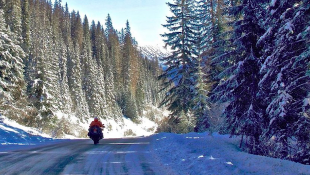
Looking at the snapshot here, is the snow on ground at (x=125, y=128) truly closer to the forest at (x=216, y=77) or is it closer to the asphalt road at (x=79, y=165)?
the forest at (x=216, y=77)

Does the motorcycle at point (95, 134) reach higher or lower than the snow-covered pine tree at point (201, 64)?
lower

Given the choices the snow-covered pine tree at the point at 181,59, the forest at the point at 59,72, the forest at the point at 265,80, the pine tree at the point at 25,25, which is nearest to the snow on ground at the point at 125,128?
the forest at the point at 59,72

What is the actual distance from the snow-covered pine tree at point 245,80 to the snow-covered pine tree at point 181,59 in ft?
39.7

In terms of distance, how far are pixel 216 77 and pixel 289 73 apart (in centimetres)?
466

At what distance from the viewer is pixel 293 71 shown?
11250 millimetres

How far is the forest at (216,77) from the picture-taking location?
434 inches

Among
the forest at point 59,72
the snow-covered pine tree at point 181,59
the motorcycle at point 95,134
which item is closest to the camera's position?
the motorcycle at point 95,134

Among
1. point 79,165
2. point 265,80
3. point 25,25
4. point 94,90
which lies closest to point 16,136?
point 79,165

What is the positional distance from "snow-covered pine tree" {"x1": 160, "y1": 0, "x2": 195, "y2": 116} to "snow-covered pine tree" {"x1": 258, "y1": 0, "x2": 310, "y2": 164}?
604 inches

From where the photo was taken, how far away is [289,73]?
11156mm

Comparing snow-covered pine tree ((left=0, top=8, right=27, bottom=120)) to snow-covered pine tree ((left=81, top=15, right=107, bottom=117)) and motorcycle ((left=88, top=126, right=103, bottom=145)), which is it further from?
snow-covered pine tree ((left=81, top=15, right=107, bottom=117))

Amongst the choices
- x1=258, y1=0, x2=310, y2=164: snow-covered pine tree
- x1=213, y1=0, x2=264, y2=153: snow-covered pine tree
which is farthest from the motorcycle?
x1=258, y1=0, x2=310, y2=164: snow-covered pine tree

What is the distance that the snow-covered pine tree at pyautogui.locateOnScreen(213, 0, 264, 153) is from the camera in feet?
46.5

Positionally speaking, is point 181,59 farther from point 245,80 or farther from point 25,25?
point 25,25
